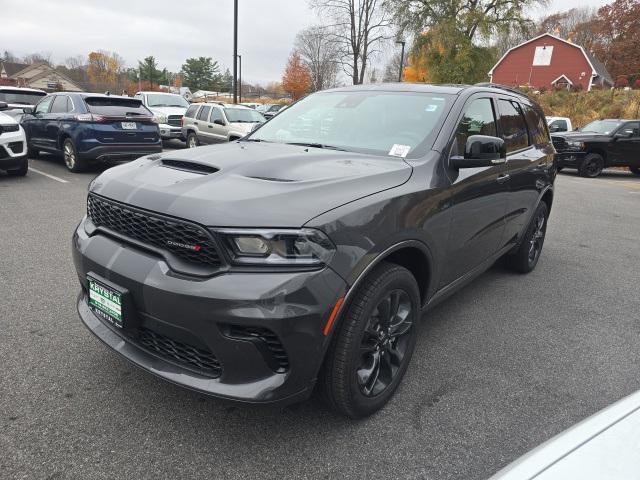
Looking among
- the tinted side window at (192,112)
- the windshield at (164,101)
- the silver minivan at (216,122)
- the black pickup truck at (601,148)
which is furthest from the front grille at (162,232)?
the windshield at (164,101)

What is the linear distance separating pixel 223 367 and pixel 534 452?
1.19 m

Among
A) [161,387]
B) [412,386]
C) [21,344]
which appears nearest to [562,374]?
[412,386]

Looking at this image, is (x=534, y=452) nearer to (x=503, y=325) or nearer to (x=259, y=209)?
Answer: (x=259, y=209)

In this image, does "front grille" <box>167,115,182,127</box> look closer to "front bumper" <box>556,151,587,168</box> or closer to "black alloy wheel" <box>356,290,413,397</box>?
"front bumper" <box>556,151,587,168</box>

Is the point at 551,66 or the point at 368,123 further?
the point at 551,66

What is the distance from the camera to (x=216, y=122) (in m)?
13.2

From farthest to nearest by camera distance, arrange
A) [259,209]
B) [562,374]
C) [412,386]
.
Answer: [562,374] → [412,386] → [259,209]

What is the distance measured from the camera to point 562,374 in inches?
116

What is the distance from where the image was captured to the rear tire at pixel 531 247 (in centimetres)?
458

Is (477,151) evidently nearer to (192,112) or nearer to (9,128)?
(9,128)

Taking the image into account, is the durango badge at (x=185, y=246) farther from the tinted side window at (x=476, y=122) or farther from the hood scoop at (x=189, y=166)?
the tinted side window at (x=476, y=122)

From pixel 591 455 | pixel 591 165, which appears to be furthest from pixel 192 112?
pixel 591 455

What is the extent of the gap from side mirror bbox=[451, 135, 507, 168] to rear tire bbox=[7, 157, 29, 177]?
847cm

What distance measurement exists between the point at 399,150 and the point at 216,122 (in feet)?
37.1
